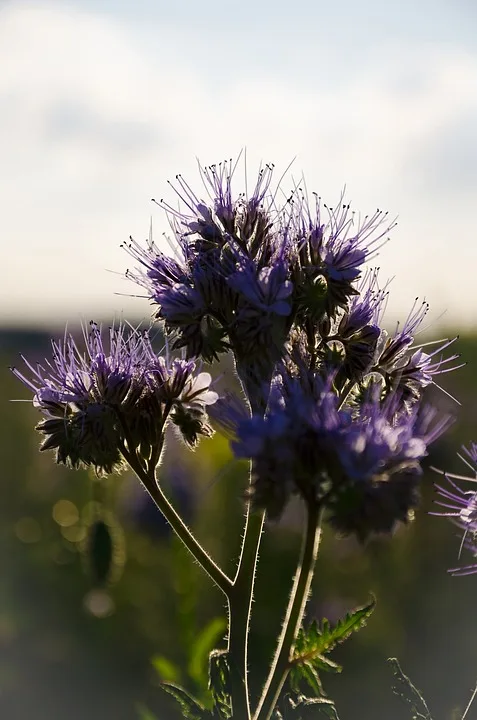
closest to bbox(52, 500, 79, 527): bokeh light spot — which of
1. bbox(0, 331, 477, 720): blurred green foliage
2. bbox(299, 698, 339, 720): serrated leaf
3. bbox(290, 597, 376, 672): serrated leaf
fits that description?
bbox(0, 331, 477, 720): blurred green foliage

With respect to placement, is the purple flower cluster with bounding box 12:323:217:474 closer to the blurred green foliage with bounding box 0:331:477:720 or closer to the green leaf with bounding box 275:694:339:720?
the green leaf with bounding box 275:694:339:720

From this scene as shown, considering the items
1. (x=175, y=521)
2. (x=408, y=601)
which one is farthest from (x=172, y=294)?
(x=408, y=601)

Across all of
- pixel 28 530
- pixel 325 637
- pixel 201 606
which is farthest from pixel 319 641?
pixel 28 530

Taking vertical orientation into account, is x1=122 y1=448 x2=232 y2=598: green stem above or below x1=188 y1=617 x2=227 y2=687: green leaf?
above

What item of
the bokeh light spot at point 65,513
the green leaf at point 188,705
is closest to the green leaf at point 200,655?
the green leaf at point 188,705

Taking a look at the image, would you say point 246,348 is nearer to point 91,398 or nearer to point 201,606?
point 91,398

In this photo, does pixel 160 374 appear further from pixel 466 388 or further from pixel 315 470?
pixel 466 388
